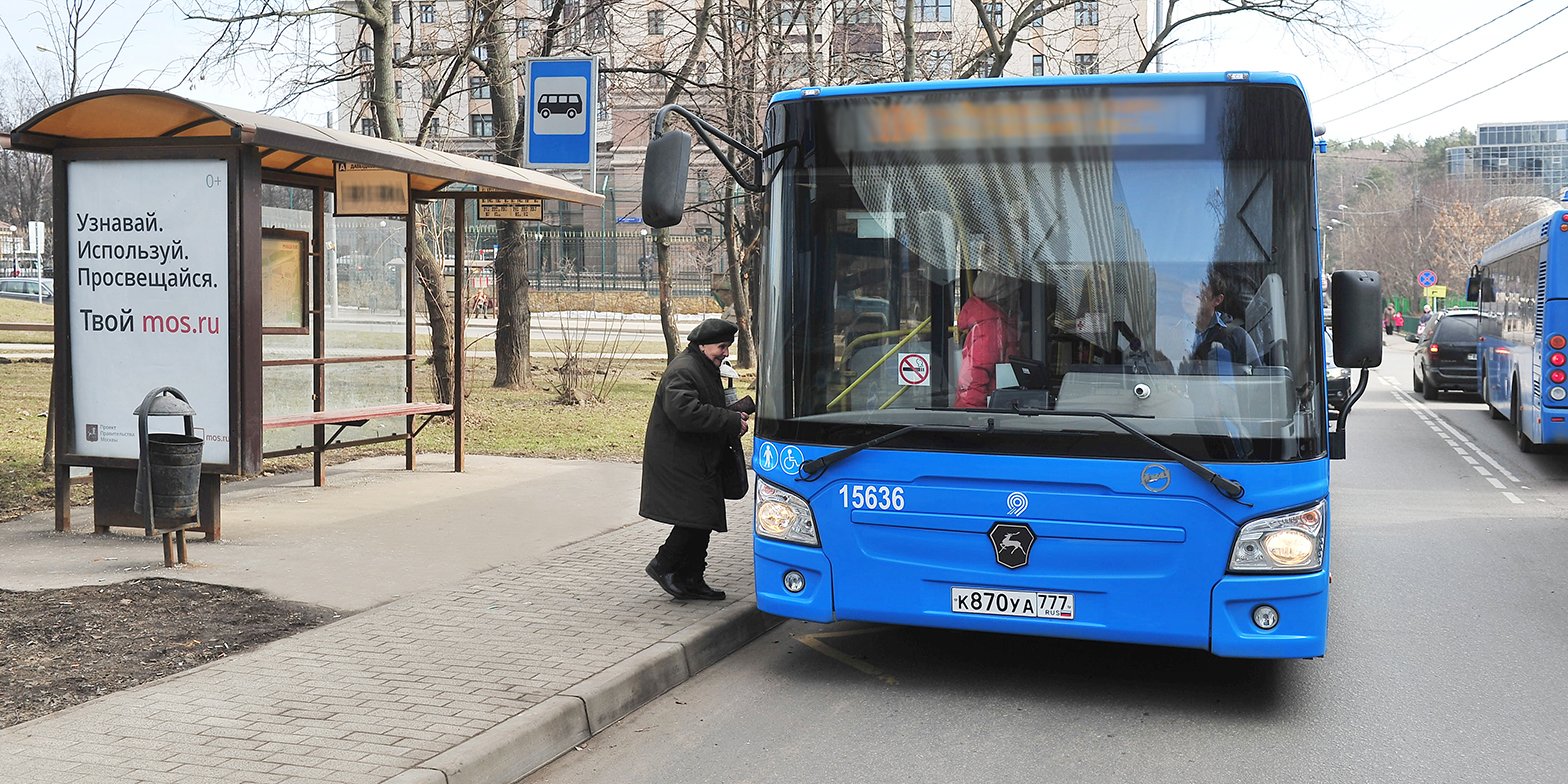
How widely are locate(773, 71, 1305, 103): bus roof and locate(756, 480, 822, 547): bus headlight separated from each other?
1.77 meters

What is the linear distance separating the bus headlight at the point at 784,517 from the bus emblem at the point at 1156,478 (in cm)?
145

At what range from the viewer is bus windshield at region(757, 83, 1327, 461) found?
5871 mm

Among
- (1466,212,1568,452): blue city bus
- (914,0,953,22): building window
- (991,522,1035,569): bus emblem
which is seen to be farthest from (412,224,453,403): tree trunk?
(914,0,953,22): building window

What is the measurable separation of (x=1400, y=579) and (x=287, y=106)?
14158 mm

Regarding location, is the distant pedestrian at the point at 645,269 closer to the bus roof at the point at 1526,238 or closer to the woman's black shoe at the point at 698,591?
the bus roof at the point at 1526,238

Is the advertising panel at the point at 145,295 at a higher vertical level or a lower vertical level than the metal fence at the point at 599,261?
lower

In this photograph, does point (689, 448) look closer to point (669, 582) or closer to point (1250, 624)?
point (669, 582)

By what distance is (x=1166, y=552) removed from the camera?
581 cm

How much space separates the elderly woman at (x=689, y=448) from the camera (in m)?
7.34

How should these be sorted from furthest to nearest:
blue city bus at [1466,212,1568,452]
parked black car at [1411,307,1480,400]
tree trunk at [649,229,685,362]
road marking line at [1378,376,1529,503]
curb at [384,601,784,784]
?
parked black car at [1411,307,1480,400]
tree trunk at [649,229,685,362]
blue city bus at [1466,212,1568,452]
road marking line at [1378,376,1529,503]
curb at [384,601,784,784]

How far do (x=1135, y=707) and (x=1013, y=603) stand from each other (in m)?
0.73

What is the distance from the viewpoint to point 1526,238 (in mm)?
16781

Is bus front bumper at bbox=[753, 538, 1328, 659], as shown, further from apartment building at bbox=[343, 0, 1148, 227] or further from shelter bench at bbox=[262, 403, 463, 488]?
apartment building at bbox=[343, 0, 1148, 227]

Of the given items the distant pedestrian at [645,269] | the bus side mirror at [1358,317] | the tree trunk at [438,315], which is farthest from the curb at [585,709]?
the distant pedestrian at [645,269]
